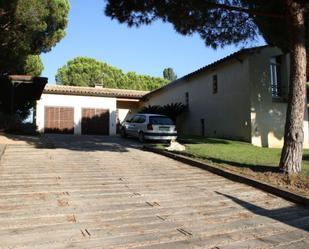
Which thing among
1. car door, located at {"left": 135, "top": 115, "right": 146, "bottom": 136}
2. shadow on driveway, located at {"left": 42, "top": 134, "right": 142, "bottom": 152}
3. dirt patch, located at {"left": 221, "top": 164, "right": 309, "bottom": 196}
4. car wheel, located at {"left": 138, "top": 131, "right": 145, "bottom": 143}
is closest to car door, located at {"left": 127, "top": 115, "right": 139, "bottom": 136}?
car door, located at {"left": 135, "top": 115, "right": 146, "bottom": 136}

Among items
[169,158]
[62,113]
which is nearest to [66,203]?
[169,158]

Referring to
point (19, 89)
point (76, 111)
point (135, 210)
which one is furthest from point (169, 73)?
point (135, 210)

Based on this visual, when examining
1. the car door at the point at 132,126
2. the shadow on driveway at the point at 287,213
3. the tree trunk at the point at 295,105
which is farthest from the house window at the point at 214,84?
the shadow on driveway at the point at 287,213

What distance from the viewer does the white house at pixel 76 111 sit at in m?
26.9

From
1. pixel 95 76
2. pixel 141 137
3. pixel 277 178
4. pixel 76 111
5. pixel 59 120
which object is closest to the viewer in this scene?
pixel 277 178

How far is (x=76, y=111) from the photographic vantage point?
27438 mm

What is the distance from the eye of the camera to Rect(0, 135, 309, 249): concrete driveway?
Result: 5.04 metres

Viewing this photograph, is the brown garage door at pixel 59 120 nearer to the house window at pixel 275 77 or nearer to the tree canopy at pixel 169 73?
the house window at pixel 275 77

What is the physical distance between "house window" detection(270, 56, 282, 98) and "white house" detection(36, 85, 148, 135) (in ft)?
41.2

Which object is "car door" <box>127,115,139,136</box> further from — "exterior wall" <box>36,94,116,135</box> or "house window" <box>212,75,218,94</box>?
"exterior wall" <box>36,94,116,135</box>

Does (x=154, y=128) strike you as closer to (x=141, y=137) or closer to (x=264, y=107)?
(x=141, y=137)

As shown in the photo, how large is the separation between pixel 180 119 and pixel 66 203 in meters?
19.4

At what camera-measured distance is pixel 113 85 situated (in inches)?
2026

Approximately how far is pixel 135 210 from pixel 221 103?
1486 cm
